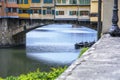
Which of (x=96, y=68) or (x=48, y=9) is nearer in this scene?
(x=96, y=68)

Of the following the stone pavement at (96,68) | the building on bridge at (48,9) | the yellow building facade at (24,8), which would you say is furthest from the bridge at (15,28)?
the stone pavement at (96,68)

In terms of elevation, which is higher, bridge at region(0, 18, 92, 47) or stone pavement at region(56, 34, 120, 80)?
stone pavement at region(56, 34, 120, 80)

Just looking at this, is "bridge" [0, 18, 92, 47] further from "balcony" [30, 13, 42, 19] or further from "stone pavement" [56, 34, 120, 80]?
"stone pavement" [56, 34, 120, 80]

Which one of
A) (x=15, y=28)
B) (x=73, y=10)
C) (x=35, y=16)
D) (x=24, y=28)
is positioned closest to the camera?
(x=73, y=10)

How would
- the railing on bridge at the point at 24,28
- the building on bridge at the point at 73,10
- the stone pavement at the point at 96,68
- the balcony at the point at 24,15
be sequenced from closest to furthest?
the stone pavement at the point at 96,68
the building on bridge at the point at 73,10
the railing on bridge at the point at 24,28
the balcony at the point at 24,15

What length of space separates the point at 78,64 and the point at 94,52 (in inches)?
55.3

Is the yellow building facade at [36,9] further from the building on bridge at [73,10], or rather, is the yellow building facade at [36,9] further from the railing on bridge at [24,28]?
the building on bridge at [73,10]

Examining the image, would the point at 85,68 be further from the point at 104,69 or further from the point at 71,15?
the point at 71,15

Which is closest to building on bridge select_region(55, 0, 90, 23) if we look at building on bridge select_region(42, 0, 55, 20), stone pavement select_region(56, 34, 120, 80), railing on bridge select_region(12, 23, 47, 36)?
building on bridge select_region(42, 0, 55, 20)

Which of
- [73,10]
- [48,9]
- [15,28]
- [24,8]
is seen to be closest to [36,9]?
[24,8]

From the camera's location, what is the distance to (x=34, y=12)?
4453 cm

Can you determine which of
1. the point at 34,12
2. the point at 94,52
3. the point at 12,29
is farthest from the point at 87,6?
the point at 94,52

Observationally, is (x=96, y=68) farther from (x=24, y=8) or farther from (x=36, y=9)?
(x=24, y=8)

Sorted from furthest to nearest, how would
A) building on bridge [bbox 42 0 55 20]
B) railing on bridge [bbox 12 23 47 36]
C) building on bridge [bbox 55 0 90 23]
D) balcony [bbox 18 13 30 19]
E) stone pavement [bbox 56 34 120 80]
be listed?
1. balcony [bbox 18 13 30 19]
2. railing on bridge [bbox 12 23 47 36]
3. building on bridge [bbox 42 0 55 20]
4. building on bridge [bbox 55 0 90 23]
5. stone pavement [bbox 56 34 120 80]
